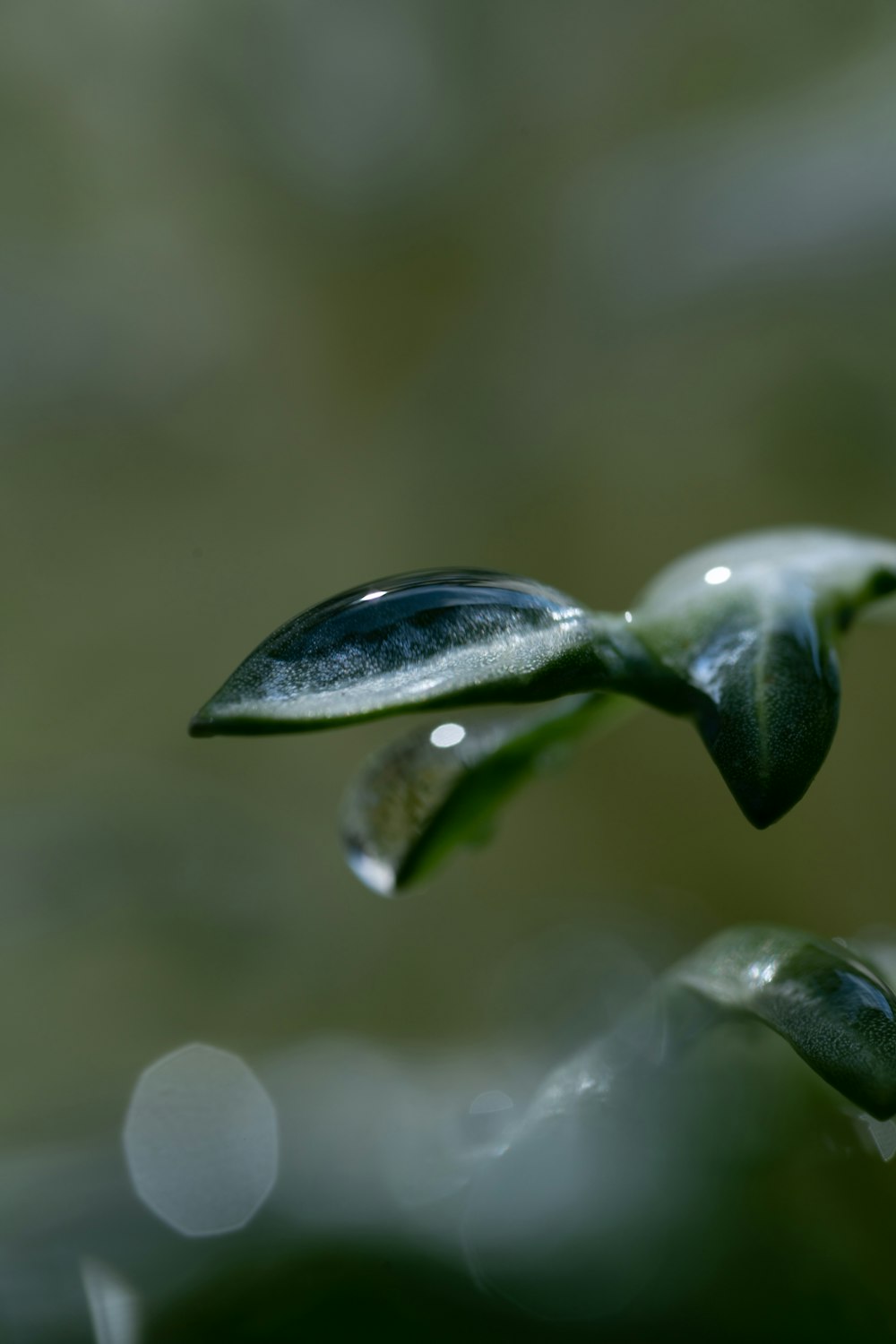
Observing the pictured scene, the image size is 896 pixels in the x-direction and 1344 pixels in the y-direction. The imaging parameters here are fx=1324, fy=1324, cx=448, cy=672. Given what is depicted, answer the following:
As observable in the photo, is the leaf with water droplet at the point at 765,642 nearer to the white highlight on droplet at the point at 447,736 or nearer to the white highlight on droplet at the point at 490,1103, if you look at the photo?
the white highlight on droplet at the point at 447,736

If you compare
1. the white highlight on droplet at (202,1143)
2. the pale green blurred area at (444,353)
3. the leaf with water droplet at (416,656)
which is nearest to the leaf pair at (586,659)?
the leaf with water droplet at (416,656)

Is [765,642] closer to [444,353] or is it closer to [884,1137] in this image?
[884,1137]

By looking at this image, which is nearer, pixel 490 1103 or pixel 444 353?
pixel 490 1103

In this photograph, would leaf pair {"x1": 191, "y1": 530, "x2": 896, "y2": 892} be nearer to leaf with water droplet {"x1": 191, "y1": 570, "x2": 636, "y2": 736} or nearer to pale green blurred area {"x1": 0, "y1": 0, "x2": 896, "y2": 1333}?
leaf with water droplet {"x1": 191, "y1": 570, "x2": 636, "y2": 736}

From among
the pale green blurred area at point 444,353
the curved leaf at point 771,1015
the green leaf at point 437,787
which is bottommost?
the curved leaf at point 771,1015

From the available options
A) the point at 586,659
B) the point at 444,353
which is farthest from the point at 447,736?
the point at 444,353

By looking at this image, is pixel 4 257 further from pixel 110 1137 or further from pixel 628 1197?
pixel 628 1197

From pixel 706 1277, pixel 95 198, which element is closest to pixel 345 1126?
pixel 706 1277
